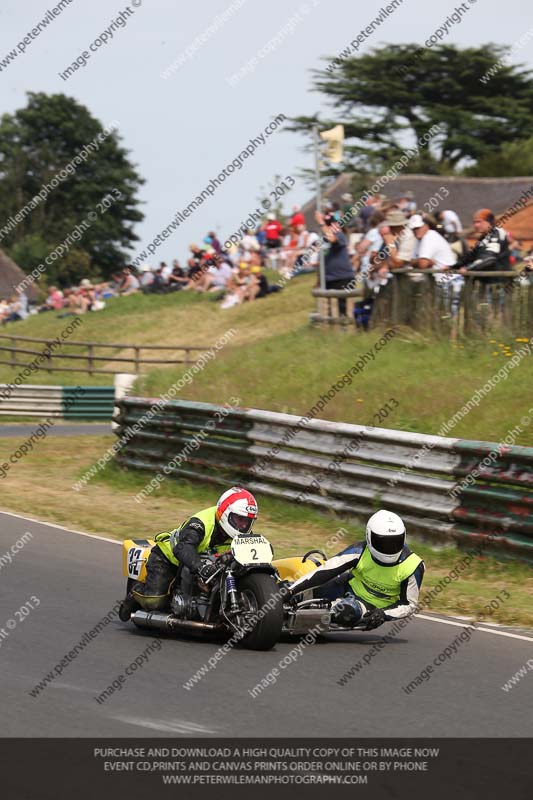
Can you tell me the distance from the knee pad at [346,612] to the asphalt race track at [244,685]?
0.69 feet

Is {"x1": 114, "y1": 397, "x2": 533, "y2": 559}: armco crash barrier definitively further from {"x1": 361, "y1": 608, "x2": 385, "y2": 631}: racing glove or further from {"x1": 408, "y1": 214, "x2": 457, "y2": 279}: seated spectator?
{"x1": 408, "y1": 214, "x2": 457, "y2": 279}: seated spectator

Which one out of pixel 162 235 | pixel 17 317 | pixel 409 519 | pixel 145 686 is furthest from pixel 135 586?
pixel 17 317

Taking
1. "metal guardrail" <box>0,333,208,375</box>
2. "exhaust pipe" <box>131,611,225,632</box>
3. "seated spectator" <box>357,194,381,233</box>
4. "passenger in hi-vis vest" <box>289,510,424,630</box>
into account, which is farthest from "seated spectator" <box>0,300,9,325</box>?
"passenger in hi-vis vest" <box>289,510,424,630</box>

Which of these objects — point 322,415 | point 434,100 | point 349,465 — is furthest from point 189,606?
point 434,100

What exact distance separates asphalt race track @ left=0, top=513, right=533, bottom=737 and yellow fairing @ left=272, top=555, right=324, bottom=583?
19.9 inches

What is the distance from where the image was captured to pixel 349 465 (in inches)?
510

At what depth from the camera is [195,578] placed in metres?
8.42

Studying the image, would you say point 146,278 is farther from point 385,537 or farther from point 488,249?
point 385,537

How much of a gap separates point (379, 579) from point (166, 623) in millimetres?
1459

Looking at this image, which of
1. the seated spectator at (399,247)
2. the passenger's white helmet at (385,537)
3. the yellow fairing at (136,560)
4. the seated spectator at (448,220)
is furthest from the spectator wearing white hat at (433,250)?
the passenger's white helmet at (385,537)

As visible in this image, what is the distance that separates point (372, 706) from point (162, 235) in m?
22.5

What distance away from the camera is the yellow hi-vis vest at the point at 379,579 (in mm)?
8500

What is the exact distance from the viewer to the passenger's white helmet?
8281 millimetres
